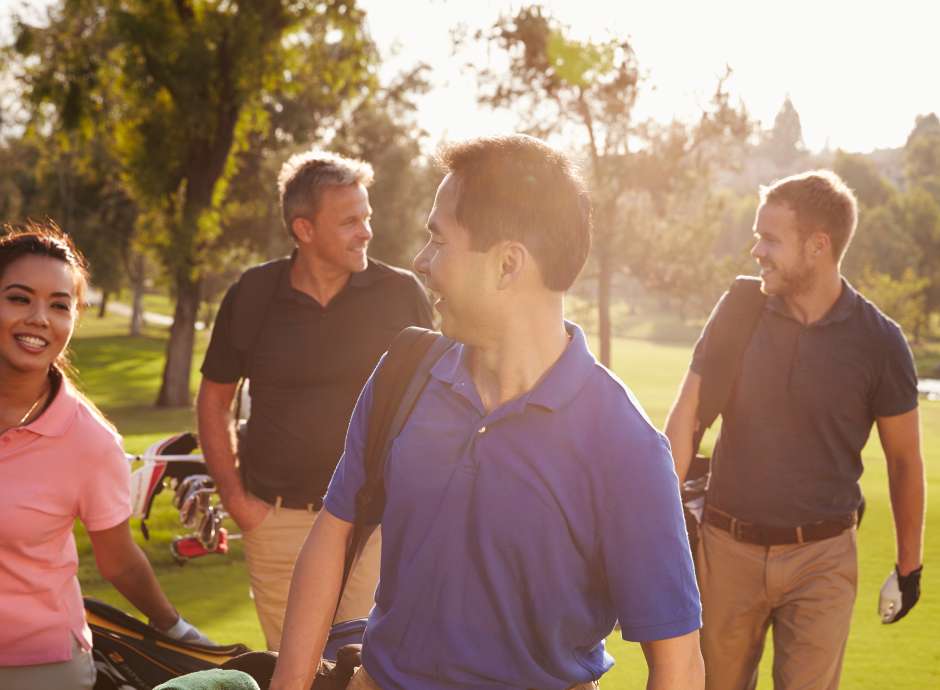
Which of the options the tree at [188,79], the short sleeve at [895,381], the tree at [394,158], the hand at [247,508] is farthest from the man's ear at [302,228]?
the tree at [394,158]

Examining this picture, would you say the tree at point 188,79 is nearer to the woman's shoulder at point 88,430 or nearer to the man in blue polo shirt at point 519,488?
the woman's shoulder at point 88,430

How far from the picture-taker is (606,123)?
3319 centimetres

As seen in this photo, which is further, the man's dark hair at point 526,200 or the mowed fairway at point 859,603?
the mowed fairway at point 859,603

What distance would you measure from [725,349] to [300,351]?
178 centimetres

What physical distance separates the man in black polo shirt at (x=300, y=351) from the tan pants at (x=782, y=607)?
1672 millimetres

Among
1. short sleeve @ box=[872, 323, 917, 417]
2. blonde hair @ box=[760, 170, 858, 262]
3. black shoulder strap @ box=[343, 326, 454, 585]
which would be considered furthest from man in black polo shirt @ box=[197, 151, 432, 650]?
black shoulder strap @ box=[343, 326, 454, 585]

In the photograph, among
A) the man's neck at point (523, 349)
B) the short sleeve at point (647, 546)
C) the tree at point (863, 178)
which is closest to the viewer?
the short sleeve at point (647, 546)

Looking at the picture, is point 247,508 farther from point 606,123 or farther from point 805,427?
point 606,123

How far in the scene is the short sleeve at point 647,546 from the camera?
7.22ft

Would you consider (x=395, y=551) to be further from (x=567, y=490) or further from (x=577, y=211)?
(x=577, y=211)

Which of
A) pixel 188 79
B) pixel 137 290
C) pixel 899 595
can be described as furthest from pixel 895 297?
pixel 899 595

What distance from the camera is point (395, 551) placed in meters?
2.45

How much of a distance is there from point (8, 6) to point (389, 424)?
2647 centimetres

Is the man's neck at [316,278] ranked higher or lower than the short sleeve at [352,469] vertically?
higher
